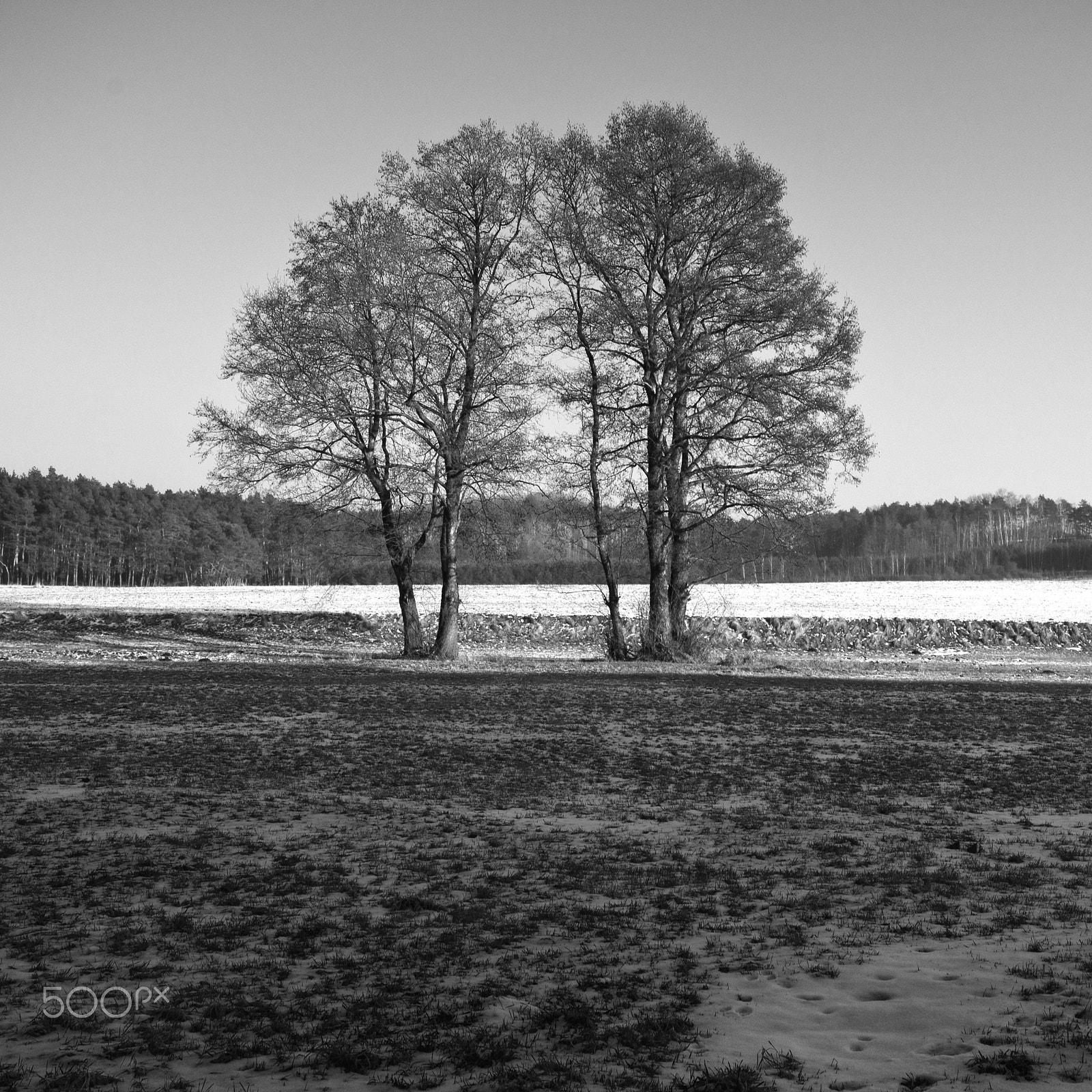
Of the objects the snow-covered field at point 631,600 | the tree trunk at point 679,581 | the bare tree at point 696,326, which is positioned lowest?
the snow-covered field at point 631,600

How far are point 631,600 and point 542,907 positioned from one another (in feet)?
168

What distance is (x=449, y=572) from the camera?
91.4ft

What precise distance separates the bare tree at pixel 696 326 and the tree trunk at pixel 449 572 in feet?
12.7

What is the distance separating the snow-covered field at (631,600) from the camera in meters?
48.4

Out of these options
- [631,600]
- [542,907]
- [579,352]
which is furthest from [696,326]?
[631,600]

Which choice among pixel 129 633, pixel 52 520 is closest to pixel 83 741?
pixel 129 633

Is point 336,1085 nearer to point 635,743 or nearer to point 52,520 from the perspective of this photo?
point 635,743

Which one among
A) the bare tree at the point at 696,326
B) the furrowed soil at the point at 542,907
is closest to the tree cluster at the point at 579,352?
the bare tree at the point at 696,326

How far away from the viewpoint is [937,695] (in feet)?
62.7

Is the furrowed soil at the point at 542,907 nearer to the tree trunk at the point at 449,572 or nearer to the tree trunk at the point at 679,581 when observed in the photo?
the tree trunk at the point at 449,572

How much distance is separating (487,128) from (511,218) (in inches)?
94.6

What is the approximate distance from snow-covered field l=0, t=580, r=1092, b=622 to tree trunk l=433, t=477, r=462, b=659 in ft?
44.5

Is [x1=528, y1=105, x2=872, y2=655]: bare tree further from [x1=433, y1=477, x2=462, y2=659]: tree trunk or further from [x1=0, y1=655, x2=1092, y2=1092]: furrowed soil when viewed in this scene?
[x1=0, y1=655, x2=1092, y2=1092]: furrowed soil

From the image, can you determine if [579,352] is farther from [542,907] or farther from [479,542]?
[542,907]
